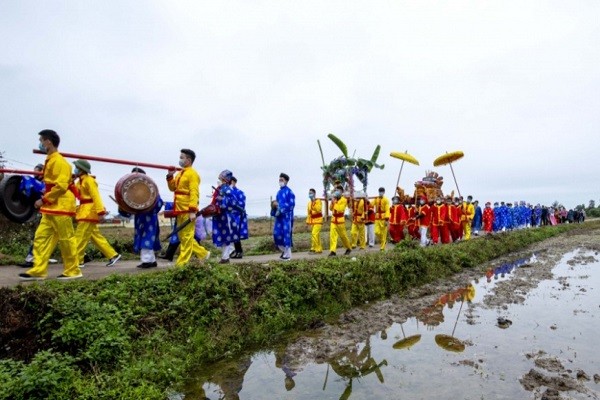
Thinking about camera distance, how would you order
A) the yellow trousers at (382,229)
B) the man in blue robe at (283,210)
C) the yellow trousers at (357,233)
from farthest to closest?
the yellow trousers at (357,233), the yellow trousers at (382,229), the man in blue robe at (283,210)

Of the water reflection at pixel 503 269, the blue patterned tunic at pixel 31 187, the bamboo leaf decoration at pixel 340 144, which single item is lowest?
the water reflection at pixel 503 269

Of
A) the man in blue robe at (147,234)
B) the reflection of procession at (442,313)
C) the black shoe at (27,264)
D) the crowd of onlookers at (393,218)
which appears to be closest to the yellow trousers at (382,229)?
the crowd of onlookers at (393,218)

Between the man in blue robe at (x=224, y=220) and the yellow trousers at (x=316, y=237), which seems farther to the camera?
the yellow trousers at (x=316, y=237)

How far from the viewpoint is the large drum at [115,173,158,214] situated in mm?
7457

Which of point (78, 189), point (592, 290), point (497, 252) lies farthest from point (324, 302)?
point (497, 252)

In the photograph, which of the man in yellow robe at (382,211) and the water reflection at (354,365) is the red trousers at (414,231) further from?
the water reflection at (354,365)

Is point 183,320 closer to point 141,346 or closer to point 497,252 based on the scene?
point 141,346

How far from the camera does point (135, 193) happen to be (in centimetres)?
760

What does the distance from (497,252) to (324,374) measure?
1472cm

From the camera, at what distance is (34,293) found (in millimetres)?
4887

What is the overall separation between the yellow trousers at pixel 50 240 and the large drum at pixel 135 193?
104 centimetres

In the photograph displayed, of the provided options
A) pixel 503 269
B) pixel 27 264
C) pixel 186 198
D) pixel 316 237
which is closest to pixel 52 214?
Result: pixel 186 198

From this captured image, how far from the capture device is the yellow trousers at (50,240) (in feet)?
21.0

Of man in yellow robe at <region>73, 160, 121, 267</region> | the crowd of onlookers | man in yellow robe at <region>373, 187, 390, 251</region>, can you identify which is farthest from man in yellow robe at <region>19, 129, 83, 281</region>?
man in yellow robe at <region>373, 187, 390, 251</region>
